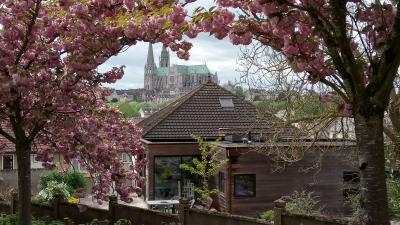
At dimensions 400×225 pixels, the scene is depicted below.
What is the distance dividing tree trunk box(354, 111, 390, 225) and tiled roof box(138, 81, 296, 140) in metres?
18.9

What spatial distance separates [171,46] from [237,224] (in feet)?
16.6

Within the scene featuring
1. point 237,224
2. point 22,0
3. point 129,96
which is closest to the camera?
point 22,0

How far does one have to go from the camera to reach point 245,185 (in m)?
20.1

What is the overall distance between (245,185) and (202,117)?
6.03 metres

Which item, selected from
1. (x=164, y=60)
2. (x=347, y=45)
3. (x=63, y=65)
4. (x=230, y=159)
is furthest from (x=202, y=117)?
(x=164, y=60)

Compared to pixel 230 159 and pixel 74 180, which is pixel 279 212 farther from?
pixel 74 180

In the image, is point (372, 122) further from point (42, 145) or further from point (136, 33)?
point (42, 145)

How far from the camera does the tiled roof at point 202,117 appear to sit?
23828 mm

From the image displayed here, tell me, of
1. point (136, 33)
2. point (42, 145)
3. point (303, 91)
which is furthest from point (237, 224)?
point (136, 33)

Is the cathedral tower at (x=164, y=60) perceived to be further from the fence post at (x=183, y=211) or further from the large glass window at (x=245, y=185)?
the fence post at (x=183, y=211)

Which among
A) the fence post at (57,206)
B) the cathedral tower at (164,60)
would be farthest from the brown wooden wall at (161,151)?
the cathedral tower at (164,60)

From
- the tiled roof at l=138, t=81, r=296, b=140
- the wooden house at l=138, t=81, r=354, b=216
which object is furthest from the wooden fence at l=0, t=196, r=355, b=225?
the tiled roof at l=138, t=81, r=296, b=140

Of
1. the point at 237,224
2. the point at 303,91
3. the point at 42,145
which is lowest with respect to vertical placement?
the point at 237,224

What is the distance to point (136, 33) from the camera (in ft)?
22.6
